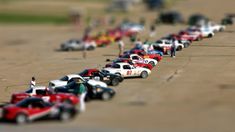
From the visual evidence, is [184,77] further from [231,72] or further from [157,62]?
[157,62]

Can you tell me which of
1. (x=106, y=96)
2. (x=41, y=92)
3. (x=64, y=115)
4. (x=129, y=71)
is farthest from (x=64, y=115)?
(x=129, y=71)

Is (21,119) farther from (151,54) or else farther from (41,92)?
(151,54)

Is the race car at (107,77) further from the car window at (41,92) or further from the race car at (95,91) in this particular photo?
the car window at (41,92)

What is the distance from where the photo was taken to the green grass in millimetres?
132350

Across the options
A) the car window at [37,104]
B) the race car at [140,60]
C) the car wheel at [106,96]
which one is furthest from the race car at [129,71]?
the car window at [37,104]

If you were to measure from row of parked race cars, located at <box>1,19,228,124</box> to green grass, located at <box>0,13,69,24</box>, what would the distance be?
260 ft

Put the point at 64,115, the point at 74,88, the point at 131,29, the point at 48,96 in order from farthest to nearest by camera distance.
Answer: the point at 131,29 → the point at 74,88 → the point at 48,96 → the point at 64,115

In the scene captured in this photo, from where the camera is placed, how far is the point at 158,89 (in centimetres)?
3738

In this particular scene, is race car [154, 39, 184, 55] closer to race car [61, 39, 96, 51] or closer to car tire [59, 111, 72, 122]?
race car [61, 39, 96, 51]

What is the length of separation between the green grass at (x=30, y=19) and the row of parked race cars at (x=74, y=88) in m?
79.3

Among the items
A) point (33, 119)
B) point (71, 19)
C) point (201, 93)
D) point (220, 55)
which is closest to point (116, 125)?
point (33, 119)

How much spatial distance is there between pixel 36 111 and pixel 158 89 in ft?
28.8

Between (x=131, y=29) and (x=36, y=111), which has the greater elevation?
(x=131, y=29)

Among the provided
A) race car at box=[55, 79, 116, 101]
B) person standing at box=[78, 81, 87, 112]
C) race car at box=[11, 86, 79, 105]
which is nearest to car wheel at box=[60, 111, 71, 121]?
person standing at box=[78, 81, 87, 112]
